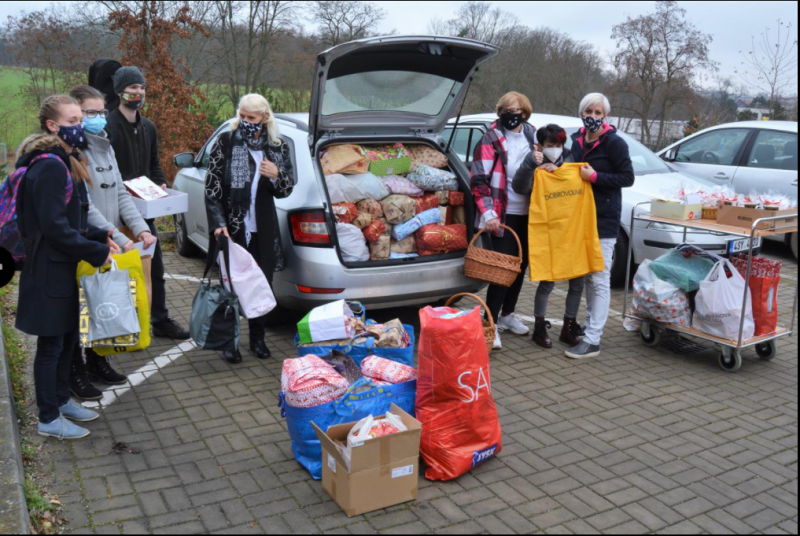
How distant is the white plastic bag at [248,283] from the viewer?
5.09 m

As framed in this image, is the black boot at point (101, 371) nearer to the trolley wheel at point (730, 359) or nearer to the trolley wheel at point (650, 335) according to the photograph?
the trolley wheel at point (650, 335)

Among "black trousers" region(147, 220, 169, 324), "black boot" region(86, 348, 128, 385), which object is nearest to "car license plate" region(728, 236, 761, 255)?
"black trousers" region(147, 220, 169, 324)

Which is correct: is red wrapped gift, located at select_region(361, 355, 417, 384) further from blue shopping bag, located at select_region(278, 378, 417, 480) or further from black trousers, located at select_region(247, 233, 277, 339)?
black trousers, located at select_region(247, 233, 277, 339)

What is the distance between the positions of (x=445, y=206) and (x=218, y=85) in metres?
16.2

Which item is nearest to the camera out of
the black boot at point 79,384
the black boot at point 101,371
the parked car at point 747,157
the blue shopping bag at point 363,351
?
the blue shopping bag at point 363,351

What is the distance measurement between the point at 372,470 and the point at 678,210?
354 cm

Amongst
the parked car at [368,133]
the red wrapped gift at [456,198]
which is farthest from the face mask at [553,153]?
the red wrapped gift at [456,198]

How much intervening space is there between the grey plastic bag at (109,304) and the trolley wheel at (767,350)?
4775mm

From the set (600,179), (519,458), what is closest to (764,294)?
(600,179)

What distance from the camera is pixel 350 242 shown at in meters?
5.41

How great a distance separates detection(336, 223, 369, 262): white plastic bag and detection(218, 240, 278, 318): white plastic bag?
65 cm

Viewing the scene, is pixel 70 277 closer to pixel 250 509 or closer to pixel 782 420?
pixel 250 509

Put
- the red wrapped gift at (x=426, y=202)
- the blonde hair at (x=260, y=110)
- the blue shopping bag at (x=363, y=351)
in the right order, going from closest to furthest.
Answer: the blue shopping bag at (x=363, y=351) < the blonde hair at (x=260, y=110) < the red wrapped gift at (x=426, y=202)

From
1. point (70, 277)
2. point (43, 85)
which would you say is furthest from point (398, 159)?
point (43, 85)
